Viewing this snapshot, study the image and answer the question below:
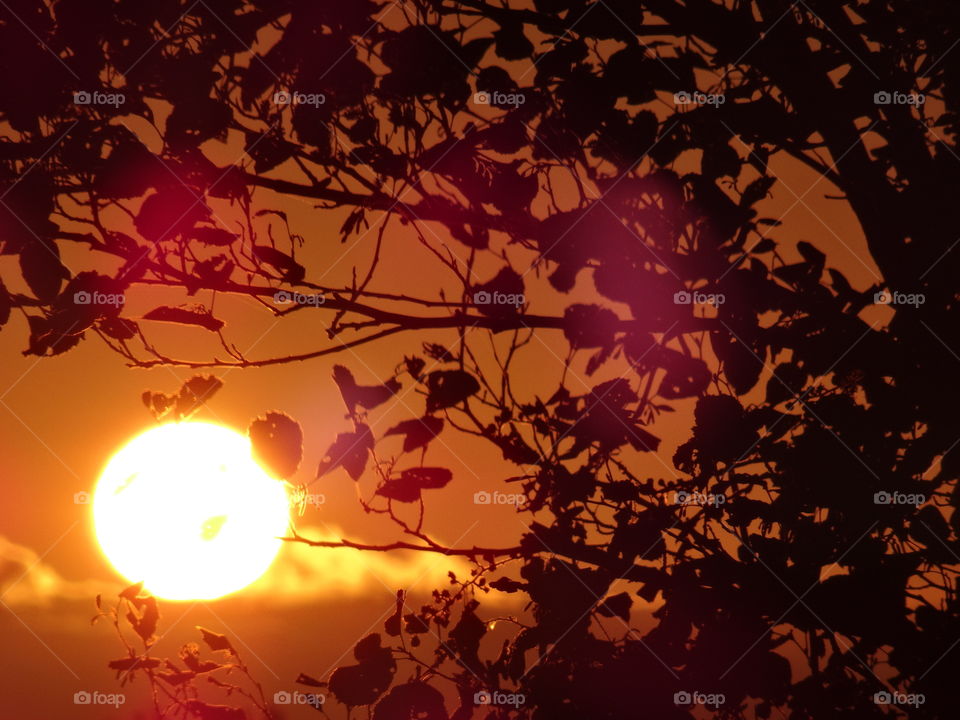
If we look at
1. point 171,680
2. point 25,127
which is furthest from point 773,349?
point 25,127

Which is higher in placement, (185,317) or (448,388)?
(185,317)

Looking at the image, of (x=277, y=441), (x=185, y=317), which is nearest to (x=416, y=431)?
(x=277, y=441)

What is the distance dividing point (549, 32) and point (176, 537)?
2072 mm

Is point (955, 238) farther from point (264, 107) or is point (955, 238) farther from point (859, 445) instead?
point (264, 107)

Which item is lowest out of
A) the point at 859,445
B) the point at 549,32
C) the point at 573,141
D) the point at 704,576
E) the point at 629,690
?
→ the point at 629,690

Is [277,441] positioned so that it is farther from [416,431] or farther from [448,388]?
[448,388]

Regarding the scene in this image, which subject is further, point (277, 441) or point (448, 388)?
point (448, 388)

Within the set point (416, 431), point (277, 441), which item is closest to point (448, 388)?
point (416, 431)

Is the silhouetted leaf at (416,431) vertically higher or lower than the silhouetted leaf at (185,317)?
lower

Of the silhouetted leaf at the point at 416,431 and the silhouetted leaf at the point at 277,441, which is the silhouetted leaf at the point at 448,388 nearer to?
the silhouetted leaf at the point at 416,431

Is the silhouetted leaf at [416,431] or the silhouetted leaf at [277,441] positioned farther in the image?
the silhouetted leaf at [416,431]

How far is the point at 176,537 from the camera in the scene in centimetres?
280

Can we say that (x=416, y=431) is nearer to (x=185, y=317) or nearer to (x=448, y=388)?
(x=448, y=388)

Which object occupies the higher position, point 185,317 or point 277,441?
point 185,317
